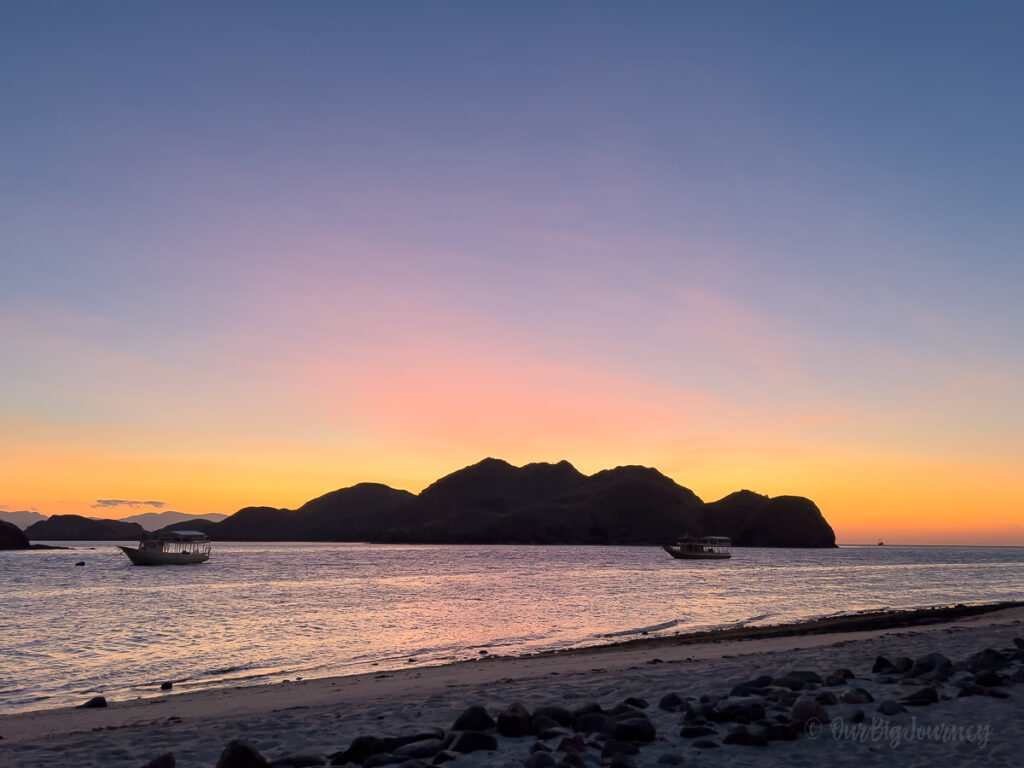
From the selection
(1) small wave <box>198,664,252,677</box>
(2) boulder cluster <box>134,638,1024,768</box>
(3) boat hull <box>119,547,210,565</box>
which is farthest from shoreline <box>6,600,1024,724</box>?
(3) boat hull <box>119,547,210,565</box>

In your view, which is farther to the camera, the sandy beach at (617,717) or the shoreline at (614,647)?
the shoreline at (614,647)

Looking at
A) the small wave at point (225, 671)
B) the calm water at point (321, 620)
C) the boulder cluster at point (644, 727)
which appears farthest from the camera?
the calm water at point (321, 620)

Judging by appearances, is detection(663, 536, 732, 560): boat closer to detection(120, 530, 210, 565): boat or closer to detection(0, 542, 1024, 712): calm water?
detection(0, 542, 1024, 712): calm water

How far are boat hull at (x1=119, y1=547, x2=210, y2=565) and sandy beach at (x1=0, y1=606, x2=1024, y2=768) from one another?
11615 cm

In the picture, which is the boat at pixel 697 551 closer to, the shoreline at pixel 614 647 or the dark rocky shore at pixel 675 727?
the shoreline at pixel 614 647

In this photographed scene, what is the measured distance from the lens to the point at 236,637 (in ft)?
115

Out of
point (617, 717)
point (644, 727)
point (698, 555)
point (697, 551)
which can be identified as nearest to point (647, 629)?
point (617, 717)

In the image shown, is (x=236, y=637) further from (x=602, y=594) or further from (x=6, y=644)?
(x=602, y=594)

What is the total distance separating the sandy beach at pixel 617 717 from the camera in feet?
30.5

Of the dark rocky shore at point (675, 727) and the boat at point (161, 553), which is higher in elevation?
the dark rocky shore at point (675, 727)

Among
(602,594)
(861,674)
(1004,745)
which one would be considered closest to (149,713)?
(861,674)

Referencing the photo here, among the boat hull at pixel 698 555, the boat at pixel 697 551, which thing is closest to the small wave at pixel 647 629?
the boat hull at pixel 698 555

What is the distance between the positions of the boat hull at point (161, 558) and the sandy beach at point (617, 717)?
116 metres

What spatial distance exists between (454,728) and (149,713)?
970 cm
